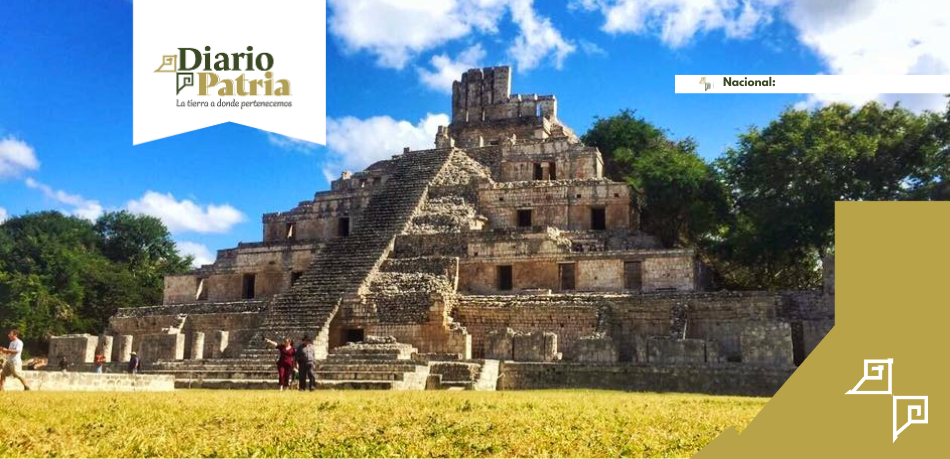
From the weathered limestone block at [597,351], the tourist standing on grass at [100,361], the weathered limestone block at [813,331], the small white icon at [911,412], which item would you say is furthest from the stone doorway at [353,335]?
the small white icon at [911,412]

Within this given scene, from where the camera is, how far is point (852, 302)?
31.1ft

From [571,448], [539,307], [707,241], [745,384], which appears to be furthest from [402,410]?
[707,241]

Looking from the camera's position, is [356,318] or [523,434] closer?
[523,434]

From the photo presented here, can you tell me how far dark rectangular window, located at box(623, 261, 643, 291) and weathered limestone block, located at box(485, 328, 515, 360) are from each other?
6.40m

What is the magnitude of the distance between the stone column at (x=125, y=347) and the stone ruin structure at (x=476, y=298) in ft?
0.22

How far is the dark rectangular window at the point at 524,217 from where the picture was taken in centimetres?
3328

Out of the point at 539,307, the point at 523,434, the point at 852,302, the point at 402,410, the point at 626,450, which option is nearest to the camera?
the point at 626,450

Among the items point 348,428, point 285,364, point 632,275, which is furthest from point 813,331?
point 348,428

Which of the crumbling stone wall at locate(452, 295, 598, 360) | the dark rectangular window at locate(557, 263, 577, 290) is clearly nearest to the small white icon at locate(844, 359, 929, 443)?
the crumbling stone wall at locate(452, 295, 598, 360)

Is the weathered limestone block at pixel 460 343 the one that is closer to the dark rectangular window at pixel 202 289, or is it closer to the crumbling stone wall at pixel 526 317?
the crumbling stone wall at pixel 526 317

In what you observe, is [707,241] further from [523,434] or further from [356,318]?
[523,434]

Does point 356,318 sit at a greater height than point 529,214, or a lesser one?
lesser

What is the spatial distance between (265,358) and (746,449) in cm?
1724

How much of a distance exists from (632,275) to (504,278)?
4366 mm
